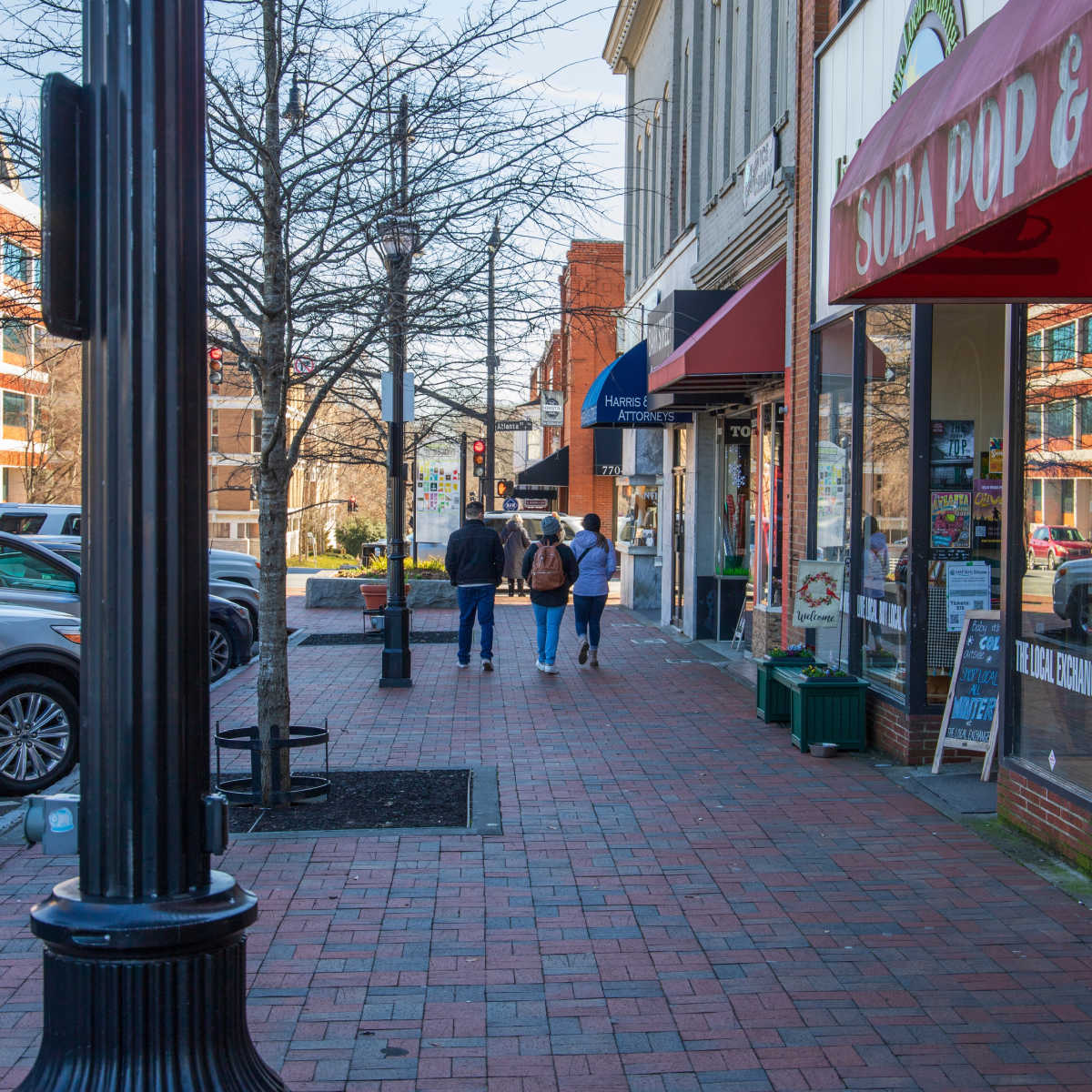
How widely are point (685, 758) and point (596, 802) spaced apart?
1582 millimetres

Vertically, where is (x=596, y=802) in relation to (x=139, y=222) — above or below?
below

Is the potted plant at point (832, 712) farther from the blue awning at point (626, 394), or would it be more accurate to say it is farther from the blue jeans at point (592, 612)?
the blue awning at point (626, 394)

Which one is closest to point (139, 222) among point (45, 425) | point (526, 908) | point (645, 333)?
point (526, 908)

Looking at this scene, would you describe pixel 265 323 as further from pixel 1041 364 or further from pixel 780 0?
pixel 780 0

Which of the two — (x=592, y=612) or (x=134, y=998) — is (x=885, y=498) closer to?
(x=592, y=612)

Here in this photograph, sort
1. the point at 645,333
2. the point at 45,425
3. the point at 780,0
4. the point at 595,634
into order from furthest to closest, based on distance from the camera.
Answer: the point at 45,425 < the point at 645,333 < the point at 595,634 < the point at 780,0

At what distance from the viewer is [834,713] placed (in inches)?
372

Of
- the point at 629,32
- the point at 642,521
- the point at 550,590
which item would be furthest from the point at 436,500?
the point at 550,590

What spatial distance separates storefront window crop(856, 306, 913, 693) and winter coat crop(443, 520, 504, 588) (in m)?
5.26

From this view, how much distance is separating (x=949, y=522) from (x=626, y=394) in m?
9.97

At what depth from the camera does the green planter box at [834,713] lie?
31.0 ft

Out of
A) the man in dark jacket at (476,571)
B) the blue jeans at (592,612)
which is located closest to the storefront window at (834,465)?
the blue jeans at (592,612)

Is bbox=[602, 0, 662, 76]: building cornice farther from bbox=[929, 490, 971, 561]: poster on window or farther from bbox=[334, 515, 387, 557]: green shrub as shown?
bbox=[334, 515, 387, 557]: green shrub

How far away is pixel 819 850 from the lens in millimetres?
6809
